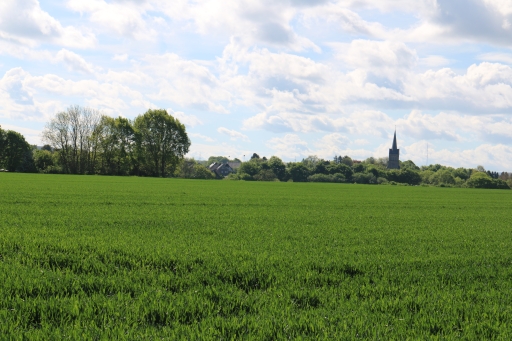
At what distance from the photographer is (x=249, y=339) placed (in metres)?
6.01

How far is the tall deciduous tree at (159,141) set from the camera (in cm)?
11756

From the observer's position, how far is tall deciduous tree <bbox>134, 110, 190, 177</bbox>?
118 meters

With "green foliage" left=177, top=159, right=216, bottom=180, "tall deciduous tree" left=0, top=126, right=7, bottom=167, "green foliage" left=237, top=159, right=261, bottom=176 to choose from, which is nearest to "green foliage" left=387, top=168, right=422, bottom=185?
"green foliage" left=237, top=159, right=261, bottom=176

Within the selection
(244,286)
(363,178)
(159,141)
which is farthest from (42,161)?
(244,286)

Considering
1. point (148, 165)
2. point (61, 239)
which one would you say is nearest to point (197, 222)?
point (61, 239)

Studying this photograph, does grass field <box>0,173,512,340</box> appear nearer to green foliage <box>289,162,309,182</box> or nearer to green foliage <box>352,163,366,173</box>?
green foliage <box>289,162,309,182</box>

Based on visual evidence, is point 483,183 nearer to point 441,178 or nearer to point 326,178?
point 441,178

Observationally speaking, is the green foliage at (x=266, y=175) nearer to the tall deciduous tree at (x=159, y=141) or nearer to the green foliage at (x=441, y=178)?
the tall deciduous tree at (x=159, y=141)

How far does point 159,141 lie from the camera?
119 meters

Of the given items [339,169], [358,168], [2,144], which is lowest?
[339,169]

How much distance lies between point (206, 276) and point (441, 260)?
6.66 m

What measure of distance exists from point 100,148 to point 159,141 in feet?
50.0

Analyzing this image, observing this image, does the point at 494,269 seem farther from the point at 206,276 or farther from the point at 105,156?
the point at 105,156

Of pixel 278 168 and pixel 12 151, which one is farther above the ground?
pixel 12 151
